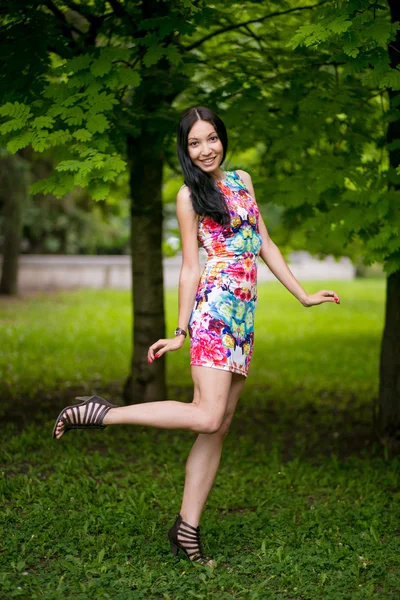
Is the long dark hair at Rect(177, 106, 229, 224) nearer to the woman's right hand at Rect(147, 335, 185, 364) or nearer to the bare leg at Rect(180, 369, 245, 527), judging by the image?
the woman's right hand at Rect(147, 335, 185, 364)

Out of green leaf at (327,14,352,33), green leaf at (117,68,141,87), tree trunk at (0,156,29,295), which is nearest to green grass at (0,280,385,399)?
tree trunk at (0,156,29,295)

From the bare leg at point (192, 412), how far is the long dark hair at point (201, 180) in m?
0.74

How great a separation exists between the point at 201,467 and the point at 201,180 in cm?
142

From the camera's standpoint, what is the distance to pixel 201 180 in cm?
354

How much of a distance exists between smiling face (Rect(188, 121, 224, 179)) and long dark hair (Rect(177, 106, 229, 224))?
19mm

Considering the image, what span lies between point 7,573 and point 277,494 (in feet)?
6.76

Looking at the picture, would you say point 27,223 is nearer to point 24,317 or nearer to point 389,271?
point 24,317

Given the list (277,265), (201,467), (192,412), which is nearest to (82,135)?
(277,265)

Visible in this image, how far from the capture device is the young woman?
11.3 ft

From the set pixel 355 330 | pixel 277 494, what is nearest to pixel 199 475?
pixel 277 494

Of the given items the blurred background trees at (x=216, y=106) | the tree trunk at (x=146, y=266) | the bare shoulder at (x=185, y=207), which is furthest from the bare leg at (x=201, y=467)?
the tree trunk at (x=146, y=266)

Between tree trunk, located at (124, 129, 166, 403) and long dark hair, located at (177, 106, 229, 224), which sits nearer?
long dark hair, located at (177, 106, 229, 224)

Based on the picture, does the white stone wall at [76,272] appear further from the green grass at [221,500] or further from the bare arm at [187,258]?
the bare arm at [187,258]

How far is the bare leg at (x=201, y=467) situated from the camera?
3702 millimetres
